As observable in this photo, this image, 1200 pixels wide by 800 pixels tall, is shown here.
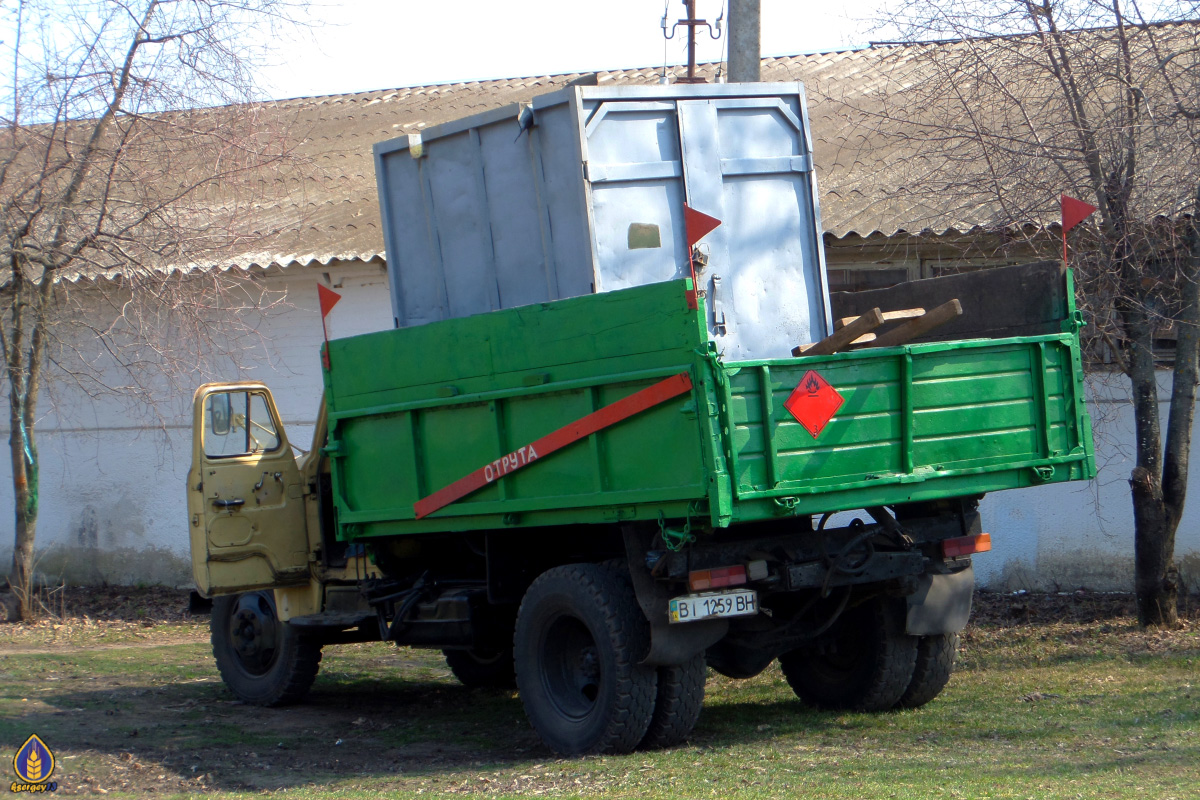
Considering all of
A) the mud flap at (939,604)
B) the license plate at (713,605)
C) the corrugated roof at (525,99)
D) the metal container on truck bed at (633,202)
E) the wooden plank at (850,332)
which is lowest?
the mud flap at (939,604)

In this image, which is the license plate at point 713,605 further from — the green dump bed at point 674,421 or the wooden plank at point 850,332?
the wooden plank at point 850,332

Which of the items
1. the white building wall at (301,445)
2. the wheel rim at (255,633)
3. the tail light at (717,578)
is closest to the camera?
the tail light at (717,578)

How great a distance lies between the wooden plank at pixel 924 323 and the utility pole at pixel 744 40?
4772mm

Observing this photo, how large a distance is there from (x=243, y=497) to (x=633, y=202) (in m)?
3.39

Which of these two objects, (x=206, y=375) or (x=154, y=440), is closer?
(x=206, y=375)

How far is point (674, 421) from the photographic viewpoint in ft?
17.9

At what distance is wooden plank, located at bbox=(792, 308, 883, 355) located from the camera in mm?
5531

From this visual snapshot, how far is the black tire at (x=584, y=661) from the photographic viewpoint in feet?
19.6

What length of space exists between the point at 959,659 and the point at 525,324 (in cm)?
440

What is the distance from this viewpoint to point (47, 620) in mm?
12039

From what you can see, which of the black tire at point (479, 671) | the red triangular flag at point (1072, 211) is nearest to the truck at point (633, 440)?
the red triangular flag at point (1072, 211)

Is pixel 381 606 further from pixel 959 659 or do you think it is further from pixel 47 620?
pixel 47 620

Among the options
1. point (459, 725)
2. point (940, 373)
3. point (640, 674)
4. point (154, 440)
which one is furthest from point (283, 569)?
point (154, 440)

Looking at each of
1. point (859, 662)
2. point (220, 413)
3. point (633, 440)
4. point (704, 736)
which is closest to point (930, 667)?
point (859, 662)
